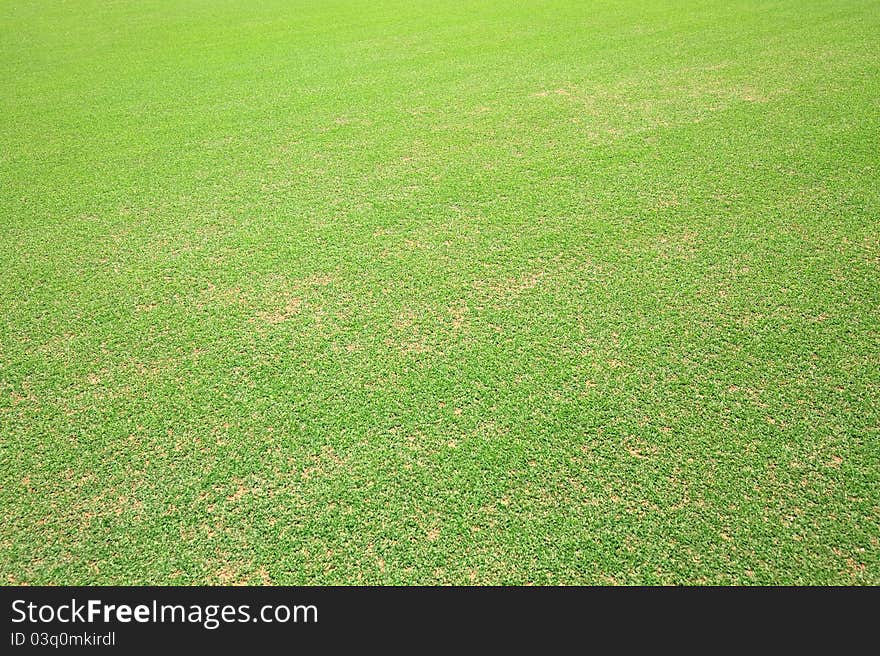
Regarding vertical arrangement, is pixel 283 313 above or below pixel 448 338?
above

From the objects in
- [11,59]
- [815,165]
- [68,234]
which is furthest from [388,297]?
[11,59]

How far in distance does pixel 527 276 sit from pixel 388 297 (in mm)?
659

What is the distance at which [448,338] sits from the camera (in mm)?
2227

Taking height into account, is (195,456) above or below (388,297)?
below

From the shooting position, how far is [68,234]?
9.68 feet

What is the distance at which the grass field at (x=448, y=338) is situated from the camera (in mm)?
1604

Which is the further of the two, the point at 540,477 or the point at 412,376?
the point at 412,376

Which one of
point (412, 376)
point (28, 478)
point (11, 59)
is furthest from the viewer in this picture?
point (11, 59)

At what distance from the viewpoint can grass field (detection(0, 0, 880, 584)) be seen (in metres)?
1.60

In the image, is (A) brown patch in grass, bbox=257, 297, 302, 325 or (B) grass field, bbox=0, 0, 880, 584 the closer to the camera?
(B) grass field, bbox=0, 0, 880, 584

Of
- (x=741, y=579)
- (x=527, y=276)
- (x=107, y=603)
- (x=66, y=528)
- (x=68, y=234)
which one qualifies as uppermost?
(x=68, y=234)

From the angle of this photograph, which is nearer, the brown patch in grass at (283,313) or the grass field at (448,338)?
the grass field at (448,338)

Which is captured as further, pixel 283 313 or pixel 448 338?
pixel 283 313

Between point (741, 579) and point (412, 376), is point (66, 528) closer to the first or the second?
point (412, 376)
